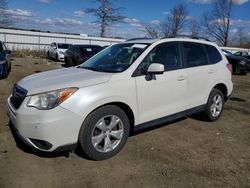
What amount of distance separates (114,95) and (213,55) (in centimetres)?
289

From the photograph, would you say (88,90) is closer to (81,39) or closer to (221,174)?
(221,174)

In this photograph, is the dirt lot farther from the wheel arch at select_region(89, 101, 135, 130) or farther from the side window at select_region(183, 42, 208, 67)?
the side window at select_region(183, 42, 208, 67)

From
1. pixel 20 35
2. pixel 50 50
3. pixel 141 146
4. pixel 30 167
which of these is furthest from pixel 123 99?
pixel 20 35

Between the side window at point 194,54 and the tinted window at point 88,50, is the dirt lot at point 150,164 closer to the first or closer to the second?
the side window at point 194,54

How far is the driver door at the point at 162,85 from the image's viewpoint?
4449 millimetres

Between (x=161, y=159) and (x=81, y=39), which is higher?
(x=81, y=39)

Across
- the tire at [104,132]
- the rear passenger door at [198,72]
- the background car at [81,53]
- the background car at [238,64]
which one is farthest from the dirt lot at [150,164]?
Answer: the background car at [238,64]

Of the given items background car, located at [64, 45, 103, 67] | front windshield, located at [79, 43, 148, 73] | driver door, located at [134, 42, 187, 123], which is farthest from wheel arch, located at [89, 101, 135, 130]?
background car, located at [64, 45, 103, 67]

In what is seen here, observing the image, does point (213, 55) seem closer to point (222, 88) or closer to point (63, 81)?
point (222, 88)

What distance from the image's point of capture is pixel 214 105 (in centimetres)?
605

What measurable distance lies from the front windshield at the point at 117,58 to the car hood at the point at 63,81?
269 millimetres

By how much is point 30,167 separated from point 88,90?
132 cm

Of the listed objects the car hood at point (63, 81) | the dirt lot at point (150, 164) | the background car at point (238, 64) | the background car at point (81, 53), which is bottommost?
the dirt lot at point (150, 164)

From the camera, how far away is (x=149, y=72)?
14.6 feet
